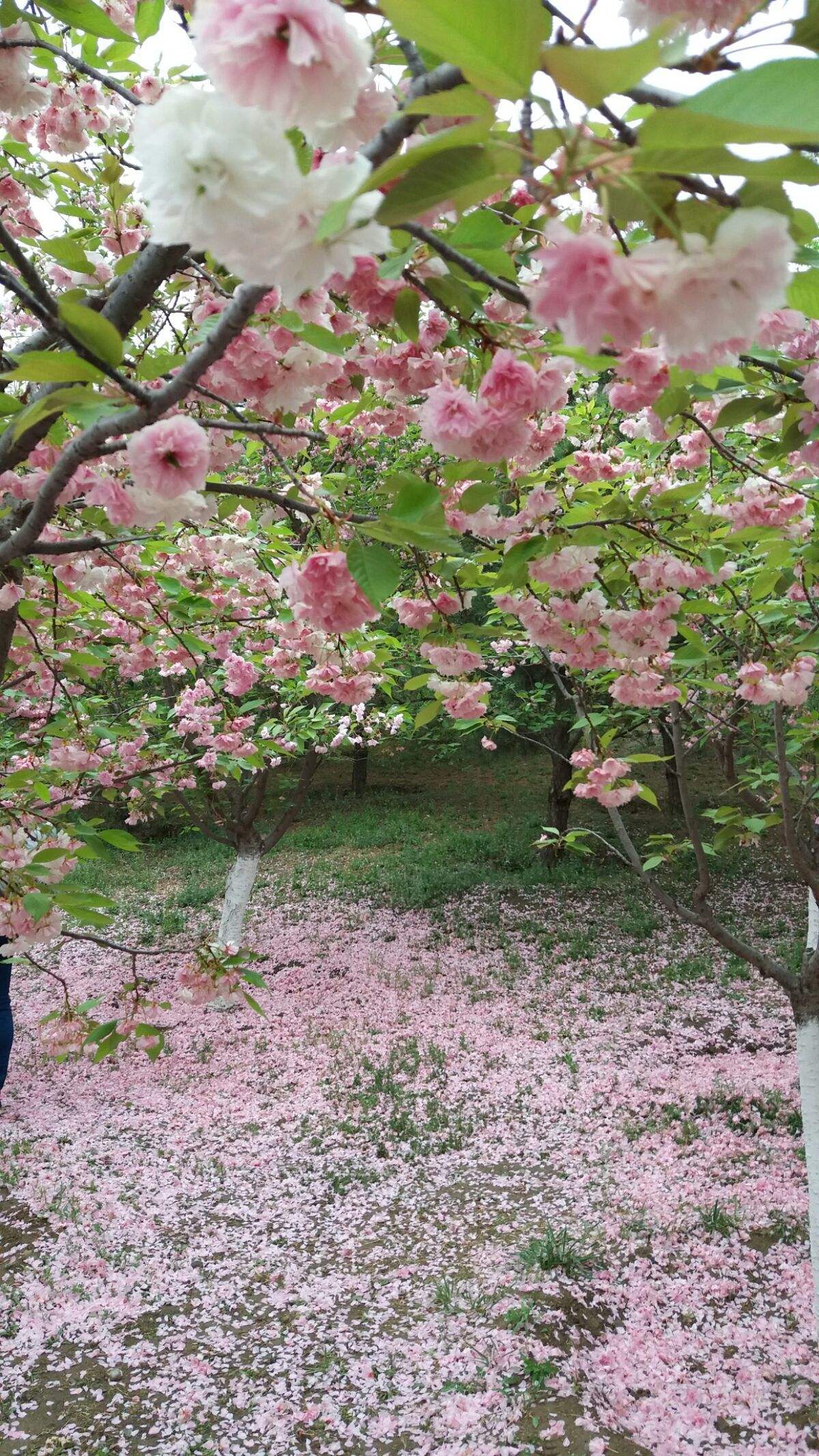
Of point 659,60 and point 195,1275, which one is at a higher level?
point 659,60

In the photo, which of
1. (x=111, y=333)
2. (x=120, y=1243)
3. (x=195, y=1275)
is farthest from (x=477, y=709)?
(x=120, y=1243)

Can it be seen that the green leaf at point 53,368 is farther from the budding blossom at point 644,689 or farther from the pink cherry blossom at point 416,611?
the budding blossom at point 644,689

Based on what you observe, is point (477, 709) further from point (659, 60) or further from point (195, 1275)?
point (195, 1275)

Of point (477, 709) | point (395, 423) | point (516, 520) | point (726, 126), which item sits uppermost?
point (395, 423)

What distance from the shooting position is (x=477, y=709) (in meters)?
2.45

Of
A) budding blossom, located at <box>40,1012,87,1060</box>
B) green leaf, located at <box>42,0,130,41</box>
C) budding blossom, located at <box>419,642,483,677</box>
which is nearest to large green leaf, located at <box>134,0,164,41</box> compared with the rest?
green leaf, located at <box>42,0,130,41</box>

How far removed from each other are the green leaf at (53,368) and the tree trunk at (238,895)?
7764 millimetres

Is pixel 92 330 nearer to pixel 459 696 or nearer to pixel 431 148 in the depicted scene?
pixel 431 148

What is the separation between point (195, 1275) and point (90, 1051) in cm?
352

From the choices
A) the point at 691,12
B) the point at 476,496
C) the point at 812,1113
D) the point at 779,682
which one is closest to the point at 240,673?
the point at 779,682

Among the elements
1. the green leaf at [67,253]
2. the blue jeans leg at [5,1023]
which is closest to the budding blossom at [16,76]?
the green leaf at [67,253]

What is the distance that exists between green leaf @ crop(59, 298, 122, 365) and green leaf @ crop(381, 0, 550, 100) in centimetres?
43

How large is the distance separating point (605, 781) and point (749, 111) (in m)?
2.58

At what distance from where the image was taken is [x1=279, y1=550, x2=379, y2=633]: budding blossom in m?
1.28
